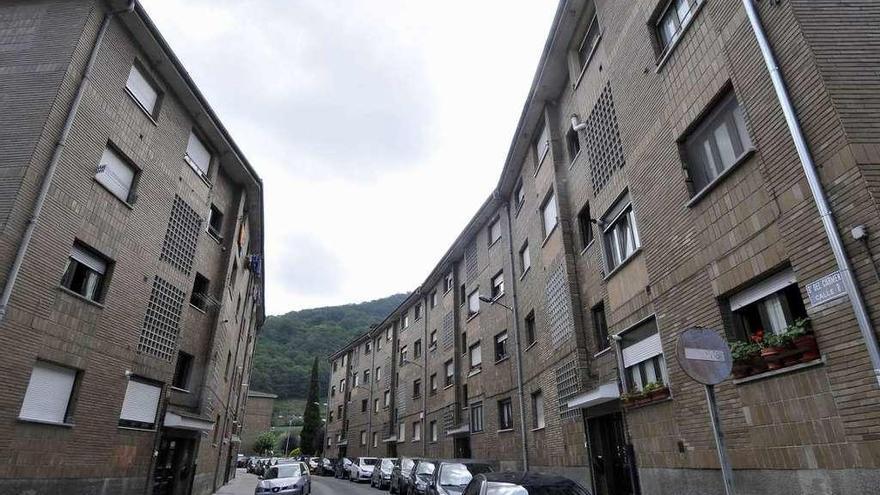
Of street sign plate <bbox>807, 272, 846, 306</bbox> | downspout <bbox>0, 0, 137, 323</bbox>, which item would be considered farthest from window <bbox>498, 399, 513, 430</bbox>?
downspout <bbox>0, 0, 137, 323</bbox>

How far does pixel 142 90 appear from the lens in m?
15.0

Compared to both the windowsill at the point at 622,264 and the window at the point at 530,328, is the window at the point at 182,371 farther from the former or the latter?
the windowsill at the point at 622,264

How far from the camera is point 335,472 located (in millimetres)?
39781

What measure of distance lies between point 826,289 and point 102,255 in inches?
600

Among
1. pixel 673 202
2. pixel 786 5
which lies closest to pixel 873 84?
pixel 786 5

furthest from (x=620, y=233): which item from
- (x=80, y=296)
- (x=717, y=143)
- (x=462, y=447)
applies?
(x=462, y=447)

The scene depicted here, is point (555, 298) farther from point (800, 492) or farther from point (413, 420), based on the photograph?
point (413, 420)

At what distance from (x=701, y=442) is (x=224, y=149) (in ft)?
59.3

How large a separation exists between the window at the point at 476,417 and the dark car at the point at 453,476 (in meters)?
7.80

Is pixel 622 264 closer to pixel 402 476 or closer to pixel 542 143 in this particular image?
pixel 542 143

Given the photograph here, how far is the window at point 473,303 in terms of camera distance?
82.2 feet

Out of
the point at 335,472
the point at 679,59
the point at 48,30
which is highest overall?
the point at 48,30

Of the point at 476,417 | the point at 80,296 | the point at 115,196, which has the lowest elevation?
the point at 476,417

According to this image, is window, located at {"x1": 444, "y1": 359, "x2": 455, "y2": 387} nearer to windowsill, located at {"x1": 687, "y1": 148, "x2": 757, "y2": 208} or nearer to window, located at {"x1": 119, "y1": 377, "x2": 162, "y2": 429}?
window, located at {"x1": 119, "y1": 377, "x2": 162, "y2": 429}
